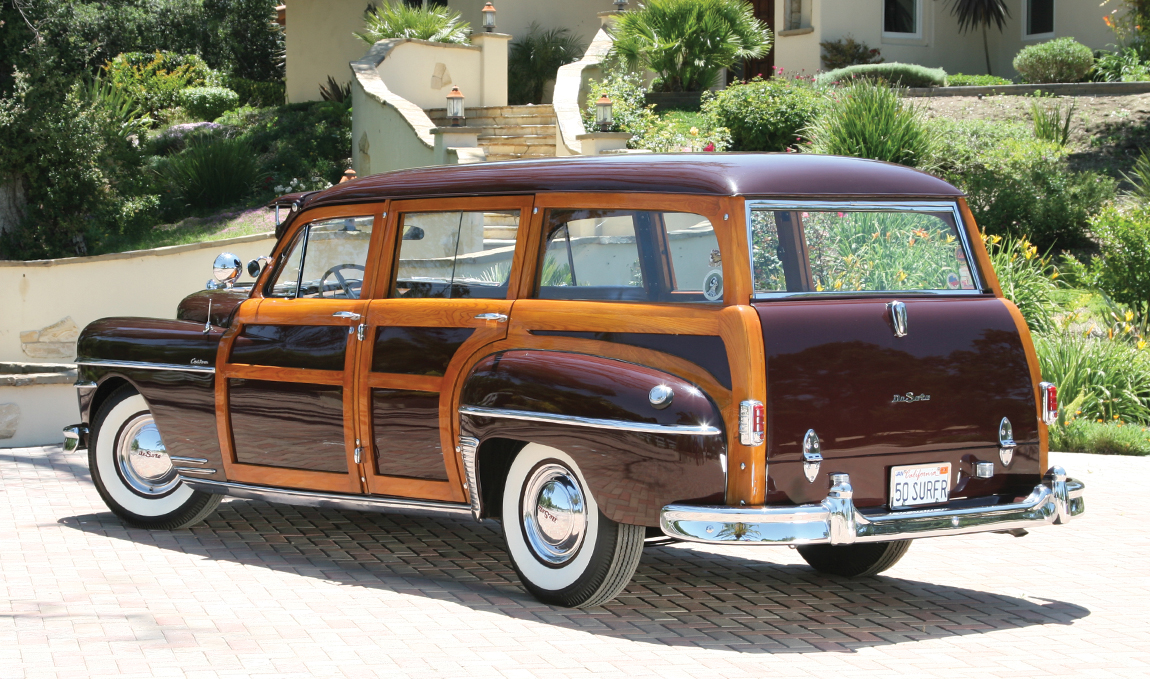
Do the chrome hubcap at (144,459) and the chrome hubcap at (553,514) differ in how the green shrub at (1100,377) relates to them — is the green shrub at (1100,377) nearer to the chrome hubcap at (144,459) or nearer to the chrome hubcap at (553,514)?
the chrome hubcap at (553,514)

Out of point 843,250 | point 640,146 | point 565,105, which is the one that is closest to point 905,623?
point 843,250

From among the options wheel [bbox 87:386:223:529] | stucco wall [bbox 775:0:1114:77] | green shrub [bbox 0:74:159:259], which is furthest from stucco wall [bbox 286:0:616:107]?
wheel [bbox 87:386:223:529]

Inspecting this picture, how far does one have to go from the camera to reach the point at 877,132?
14.7 meters

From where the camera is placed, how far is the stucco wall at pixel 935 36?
22.3 meters

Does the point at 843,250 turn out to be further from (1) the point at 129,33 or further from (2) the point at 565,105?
(1) the point at 129,33

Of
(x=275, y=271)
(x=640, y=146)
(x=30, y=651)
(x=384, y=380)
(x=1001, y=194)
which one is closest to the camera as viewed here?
(x=30, y=651)

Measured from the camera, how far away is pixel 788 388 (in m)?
4.81

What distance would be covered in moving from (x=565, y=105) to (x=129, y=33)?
2291cm

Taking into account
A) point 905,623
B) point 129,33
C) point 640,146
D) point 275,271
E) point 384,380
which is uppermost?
point 129,33

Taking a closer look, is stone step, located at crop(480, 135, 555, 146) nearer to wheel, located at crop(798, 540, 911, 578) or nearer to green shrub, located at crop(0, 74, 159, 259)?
green shrub, located at crop(0, 74, 159, 259)

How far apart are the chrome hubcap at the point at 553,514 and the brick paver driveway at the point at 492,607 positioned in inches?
10.5

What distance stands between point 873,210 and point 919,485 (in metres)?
1.20

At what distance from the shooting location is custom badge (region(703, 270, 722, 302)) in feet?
16.3

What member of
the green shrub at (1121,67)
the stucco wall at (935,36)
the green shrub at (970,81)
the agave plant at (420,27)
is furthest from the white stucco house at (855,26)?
the agave plant at (420,27)
